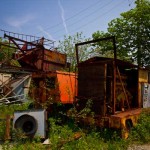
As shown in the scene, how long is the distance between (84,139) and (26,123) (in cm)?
291

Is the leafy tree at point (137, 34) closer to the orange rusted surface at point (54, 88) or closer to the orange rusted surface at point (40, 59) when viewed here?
the orange rusted surface at point (40, 59)

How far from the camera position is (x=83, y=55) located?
35062 mm

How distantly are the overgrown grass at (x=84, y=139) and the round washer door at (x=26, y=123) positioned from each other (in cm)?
62

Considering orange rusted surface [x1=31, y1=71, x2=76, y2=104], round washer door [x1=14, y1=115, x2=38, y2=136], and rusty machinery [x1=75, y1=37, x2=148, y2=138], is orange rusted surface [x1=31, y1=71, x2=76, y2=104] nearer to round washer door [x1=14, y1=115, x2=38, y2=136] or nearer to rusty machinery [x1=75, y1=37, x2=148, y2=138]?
rusty machinery [x1=75, y1=37, x2=148, y2=138]

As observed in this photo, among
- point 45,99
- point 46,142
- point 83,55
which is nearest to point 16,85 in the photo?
point 45,99

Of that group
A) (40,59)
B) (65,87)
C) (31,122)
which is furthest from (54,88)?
(40,59)

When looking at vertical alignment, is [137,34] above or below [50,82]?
above

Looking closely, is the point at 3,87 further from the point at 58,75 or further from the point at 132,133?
the point at 132,133

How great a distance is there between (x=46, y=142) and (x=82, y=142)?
1.74m

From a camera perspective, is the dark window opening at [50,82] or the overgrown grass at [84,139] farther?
the dark window opening at [50,82]

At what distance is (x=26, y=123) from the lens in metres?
10.0

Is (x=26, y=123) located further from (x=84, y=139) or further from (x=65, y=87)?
(x=65, y=87)

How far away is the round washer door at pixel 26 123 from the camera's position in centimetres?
975

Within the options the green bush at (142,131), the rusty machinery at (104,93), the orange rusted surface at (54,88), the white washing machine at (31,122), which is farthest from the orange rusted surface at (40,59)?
Result: the green bush at (142,131)
